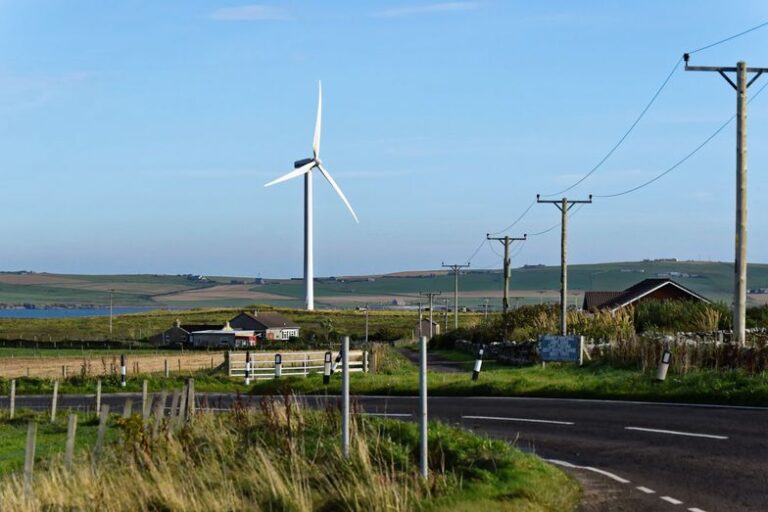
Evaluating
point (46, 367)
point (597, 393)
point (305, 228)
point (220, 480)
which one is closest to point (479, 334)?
point (46, 367)

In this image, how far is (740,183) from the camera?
33219mm

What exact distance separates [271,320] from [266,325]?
13.2 feet

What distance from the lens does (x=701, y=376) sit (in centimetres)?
2930

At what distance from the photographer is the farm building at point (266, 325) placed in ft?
443

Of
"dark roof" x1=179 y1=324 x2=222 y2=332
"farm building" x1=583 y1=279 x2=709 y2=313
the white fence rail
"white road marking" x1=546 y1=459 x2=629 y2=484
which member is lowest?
"dark roof" x1=179 y1=324 x2=222 y2=332

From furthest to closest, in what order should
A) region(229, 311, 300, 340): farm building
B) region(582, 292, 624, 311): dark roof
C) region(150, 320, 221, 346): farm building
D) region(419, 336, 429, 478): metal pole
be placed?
region(229, 311, 300, 340): farm building
region(150, 320, 221, 346): farm building
region(582, 292, 624, 311): dark roof
region(419, 336, 429, 478): metal pole

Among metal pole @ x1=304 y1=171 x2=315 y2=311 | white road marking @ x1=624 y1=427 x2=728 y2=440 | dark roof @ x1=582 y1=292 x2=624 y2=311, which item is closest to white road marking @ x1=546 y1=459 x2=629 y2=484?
white road marking @ x1=624 y1=427 x2=728 y2=440

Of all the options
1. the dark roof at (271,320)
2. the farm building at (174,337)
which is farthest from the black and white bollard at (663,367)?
the dark roof at (271,320)

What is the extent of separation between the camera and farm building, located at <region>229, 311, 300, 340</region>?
135000 mm

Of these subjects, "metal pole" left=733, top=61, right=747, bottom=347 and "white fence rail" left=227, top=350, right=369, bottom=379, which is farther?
"white fence rail" left=227, top=350, right=369, bottom=379

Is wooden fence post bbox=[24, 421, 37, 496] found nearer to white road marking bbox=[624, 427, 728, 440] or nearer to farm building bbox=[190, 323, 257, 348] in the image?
white road marking bbox=[624, 427, 728, 440]

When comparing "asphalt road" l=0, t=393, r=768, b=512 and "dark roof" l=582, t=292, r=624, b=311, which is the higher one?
"dark roof" l=582, t=292, r=624, b=311

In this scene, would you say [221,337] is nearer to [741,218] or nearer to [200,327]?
[200,327]

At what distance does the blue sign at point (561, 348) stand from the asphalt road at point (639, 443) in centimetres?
1007
